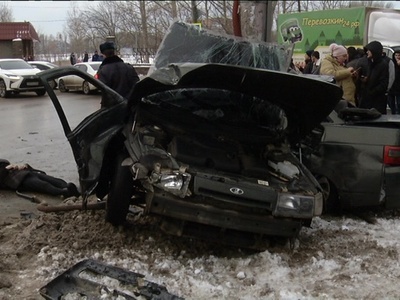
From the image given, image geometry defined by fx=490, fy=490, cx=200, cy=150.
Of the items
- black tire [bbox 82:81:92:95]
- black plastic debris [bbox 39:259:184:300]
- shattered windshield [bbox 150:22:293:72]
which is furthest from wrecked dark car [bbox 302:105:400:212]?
black tire [bbox 82:81:92:95]

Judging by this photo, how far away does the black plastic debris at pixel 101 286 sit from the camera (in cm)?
332

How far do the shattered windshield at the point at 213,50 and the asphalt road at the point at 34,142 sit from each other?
231 cm

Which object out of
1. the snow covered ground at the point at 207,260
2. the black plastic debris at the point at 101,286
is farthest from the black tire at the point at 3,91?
the black plastic debris at the point at 101,286

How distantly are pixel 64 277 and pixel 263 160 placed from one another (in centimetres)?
189

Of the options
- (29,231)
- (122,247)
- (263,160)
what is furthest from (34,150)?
(263,160)

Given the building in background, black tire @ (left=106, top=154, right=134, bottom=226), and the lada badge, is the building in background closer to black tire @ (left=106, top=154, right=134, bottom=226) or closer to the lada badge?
black tire @ (left=106, top=154, right=134, bottom=226)

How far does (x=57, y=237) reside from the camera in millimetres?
4387

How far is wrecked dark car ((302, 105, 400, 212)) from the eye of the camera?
4891 mm

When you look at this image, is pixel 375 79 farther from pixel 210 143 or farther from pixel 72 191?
pixel 72 191

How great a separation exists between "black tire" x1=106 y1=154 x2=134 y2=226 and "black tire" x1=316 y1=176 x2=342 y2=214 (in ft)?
6.74

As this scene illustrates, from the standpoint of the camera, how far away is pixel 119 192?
4043mm

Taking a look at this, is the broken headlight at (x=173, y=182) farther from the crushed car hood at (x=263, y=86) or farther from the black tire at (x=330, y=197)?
the black tire at (x=330, y=197)

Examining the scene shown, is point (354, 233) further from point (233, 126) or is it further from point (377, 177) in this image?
point (233, 126)

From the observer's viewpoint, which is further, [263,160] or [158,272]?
[263,160]
